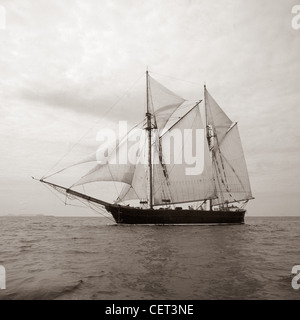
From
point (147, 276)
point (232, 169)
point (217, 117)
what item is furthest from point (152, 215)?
point (147, 276)

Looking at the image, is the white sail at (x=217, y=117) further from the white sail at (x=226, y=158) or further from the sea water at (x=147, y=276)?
the sea water at (x=147, y=276)

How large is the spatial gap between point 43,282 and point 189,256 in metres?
9.71

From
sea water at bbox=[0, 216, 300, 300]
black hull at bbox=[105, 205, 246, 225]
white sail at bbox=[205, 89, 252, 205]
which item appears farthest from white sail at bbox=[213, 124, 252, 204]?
sea water at bbox=[0, 216, 300, 300]

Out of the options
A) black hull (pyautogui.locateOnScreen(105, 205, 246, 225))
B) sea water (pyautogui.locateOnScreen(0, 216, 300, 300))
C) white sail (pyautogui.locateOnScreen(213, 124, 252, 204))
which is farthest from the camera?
white sail (pyautogui.locateOnScreen(213, 124, 252, 204))

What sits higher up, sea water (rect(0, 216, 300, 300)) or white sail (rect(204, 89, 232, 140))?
white sail (rect(204, 89, 232, 140))

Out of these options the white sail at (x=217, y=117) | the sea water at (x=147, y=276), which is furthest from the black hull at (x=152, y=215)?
the sea water at (x=147, y=276)

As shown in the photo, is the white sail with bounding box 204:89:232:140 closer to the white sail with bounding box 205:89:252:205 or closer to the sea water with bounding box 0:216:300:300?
the white sail with bounding box 205:89:252:205

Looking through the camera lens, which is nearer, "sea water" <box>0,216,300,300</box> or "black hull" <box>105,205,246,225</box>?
"sea water" <box>0,216,300,300</box>

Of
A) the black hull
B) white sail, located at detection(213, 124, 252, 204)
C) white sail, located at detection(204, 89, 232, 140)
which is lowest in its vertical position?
the black hull

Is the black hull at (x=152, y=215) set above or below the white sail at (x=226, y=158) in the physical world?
below

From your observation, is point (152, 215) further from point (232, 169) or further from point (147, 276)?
point (147, 276)

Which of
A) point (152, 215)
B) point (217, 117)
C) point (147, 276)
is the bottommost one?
point (147, 276)
